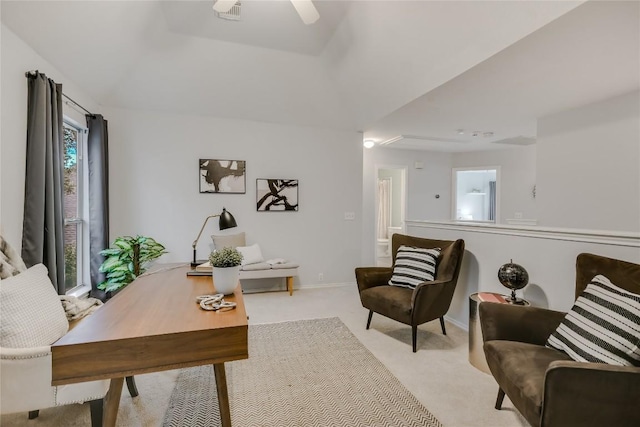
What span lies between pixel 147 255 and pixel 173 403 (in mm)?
2035

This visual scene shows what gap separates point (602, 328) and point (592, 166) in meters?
2.98

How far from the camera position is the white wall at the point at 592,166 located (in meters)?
3.20

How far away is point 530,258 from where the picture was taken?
2.34m

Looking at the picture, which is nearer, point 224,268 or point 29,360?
point 29,360

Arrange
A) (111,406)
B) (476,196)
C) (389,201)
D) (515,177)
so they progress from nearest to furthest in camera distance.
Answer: (111,406) → (515,177) → (476,196) → (389,201)

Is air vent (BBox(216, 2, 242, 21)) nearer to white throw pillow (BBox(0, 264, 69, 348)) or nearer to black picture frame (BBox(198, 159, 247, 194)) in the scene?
black picture frame (BBox(198, 159, 247, 194))

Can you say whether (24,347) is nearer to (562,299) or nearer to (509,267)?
(509,267)

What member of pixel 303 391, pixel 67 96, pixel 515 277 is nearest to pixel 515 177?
pixel 515 277

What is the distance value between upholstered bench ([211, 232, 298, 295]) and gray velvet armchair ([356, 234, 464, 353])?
4.59 ft

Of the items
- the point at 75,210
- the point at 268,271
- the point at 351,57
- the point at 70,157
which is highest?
the point at 351,57

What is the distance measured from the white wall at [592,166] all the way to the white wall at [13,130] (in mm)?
5460

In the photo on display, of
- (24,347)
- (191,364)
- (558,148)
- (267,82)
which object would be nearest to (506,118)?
(558,148)

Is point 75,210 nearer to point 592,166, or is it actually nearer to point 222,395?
point 222,395

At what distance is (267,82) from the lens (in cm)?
390
